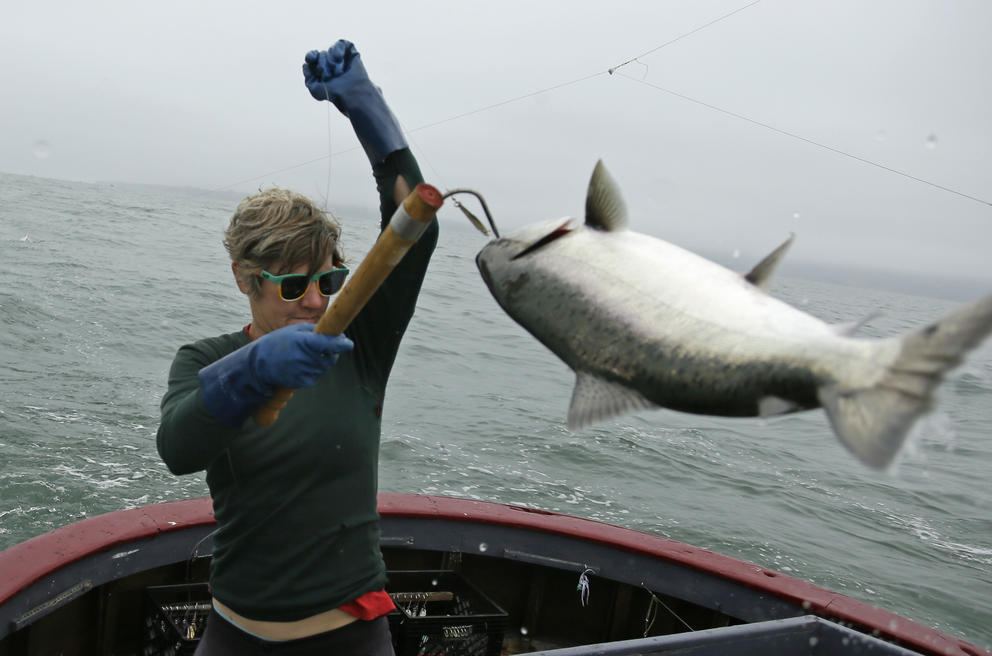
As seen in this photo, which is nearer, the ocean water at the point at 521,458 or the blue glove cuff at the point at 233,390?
the blue glove cuff at the point at 233,390

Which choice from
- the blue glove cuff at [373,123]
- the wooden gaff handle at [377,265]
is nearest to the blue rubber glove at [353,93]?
the blue glove cuff at [373,123]

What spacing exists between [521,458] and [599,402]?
1075 centimetres

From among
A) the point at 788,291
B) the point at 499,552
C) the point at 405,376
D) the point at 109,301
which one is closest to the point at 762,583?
the point at 499,552

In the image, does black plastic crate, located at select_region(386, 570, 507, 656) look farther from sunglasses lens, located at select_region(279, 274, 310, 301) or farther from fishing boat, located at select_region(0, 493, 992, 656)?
sunglasses lens, located at select_region(279, 274, 310, 301)

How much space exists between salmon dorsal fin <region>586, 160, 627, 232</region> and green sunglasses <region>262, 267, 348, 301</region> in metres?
1.16

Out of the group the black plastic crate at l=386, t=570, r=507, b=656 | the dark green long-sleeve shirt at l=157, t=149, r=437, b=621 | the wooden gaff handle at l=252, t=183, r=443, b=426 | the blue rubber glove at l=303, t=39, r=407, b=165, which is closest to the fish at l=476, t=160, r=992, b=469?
the wooden gaff handle at l=252, t=183, r=443, b=426

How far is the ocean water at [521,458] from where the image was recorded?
30.3ft

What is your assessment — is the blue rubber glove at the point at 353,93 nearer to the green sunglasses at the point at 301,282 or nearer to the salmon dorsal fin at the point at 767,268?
the green sunglasses at the point at 301,282

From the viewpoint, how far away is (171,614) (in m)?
3.97

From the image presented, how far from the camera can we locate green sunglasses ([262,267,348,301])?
6.99ft

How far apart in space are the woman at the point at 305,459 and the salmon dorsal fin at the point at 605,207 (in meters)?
1.07

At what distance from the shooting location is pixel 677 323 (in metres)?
1.06

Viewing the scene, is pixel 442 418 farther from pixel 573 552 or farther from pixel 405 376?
pixel 573 552

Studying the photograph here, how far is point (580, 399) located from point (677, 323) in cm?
17
